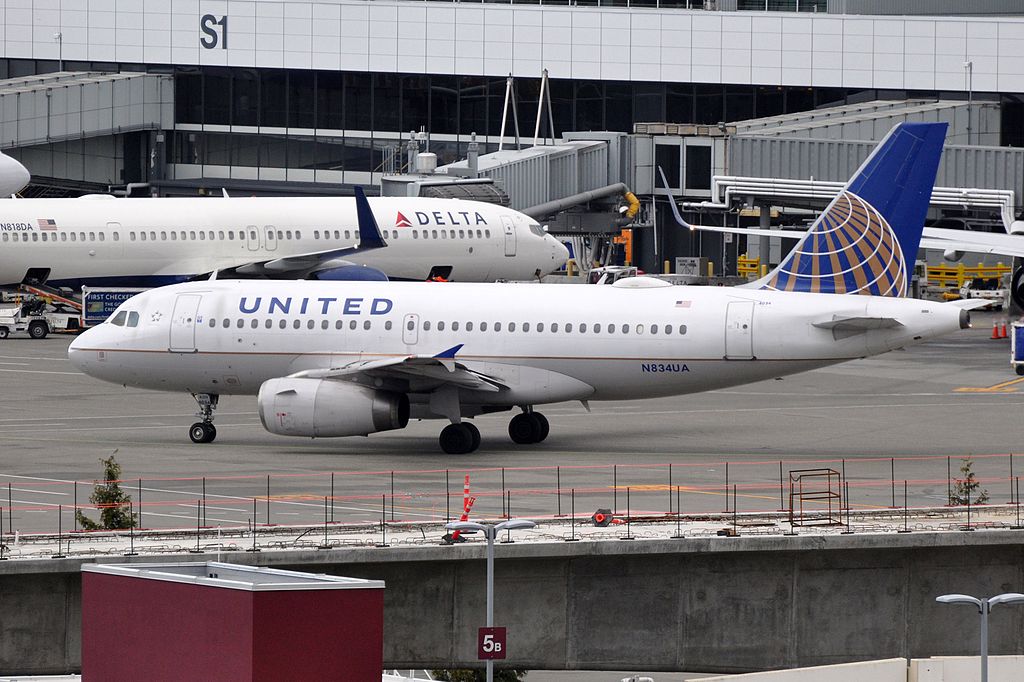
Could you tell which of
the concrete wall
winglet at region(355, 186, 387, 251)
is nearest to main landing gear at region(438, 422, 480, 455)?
the concrete wall

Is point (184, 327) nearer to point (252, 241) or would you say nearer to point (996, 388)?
point (996, 388)

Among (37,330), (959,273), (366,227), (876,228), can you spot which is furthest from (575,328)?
(959,273)

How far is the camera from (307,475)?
37.7 metres

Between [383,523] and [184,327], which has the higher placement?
[184,327]

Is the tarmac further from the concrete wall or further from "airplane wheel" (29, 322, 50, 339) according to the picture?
"airplane wheel" (29, 322, 50, 339)

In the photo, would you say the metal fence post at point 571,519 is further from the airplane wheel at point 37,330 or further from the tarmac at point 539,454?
the airplane wheel at point 37,330

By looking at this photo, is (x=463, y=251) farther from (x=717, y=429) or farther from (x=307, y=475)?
(x=307, y=475)

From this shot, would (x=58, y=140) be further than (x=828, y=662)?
Yes

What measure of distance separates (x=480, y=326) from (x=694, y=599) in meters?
14.0

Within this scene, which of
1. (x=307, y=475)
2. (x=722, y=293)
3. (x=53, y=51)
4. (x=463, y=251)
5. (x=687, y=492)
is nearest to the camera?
(x=687, y=492)

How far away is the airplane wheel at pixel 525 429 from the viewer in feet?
140

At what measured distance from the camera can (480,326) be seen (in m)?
41.5

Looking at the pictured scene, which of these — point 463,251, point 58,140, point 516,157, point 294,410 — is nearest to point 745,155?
point 516,157

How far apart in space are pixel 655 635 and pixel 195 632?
12436 millimetres
